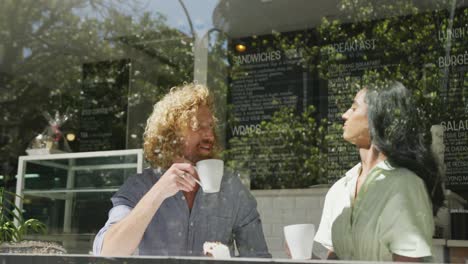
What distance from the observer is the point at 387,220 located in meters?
1.17

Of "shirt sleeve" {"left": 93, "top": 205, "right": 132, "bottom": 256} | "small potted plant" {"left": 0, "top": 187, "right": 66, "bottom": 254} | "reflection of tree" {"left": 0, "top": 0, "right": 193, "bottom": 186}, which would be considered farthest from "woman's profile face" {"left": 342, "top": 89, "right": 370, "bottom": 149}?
"reflection of tree" {"left": 0, "top": 0, "right": 193, "bottom": 186}

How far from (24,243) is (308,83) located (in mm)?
1023

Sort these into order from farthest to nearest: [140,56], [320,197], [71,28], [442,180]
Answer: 1. [71,28]
2. [140,56]
3. [320,197]
4. [442,180]

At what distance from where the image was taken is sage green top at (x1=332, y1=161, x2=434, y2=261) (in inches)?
44.4

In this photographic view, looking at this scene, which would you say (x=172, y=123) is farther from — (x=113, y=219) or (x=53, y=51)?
(x=53, y=51)

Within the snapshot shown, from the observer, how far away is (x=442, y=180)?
1.34m

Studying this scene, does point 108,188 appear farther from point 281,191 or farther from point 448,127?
point 448,127

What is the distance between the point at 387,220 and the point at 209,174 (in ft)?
1.20

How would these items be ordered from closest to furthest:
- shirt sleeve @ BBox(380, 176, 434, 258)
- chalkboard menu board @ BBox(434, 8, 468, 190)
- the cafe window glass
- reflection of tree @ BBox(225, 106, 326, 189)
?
shirt sleeve @ BBox(380, 176, 434, 258), chalkboard menu board @ BBox(434, 8, 468, 190), the cafe window glass, reflection of tree @ BBox(225, 106, 326, 189)

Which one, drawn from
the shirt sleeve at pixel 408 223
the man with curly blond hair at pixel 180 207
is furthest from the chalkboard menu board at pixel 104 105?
the shirt sleeve at pixel 408 223

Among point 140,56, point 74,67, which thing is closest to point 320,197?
point 140,56

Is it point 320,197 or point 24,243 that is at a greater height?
point 320,197

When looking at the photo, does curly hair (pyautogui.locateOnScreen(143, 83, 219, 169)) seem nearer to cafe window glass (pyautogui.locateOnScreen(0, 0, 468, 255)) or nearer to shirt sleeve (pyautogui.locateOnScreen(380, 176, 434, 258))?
cafe window glass (pyautogui.locateOnScreen(0, 0, 468, 255))

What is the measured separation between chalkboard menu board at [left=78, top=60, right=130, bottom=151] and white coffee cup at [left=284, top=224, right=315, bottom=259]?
1149 mm
